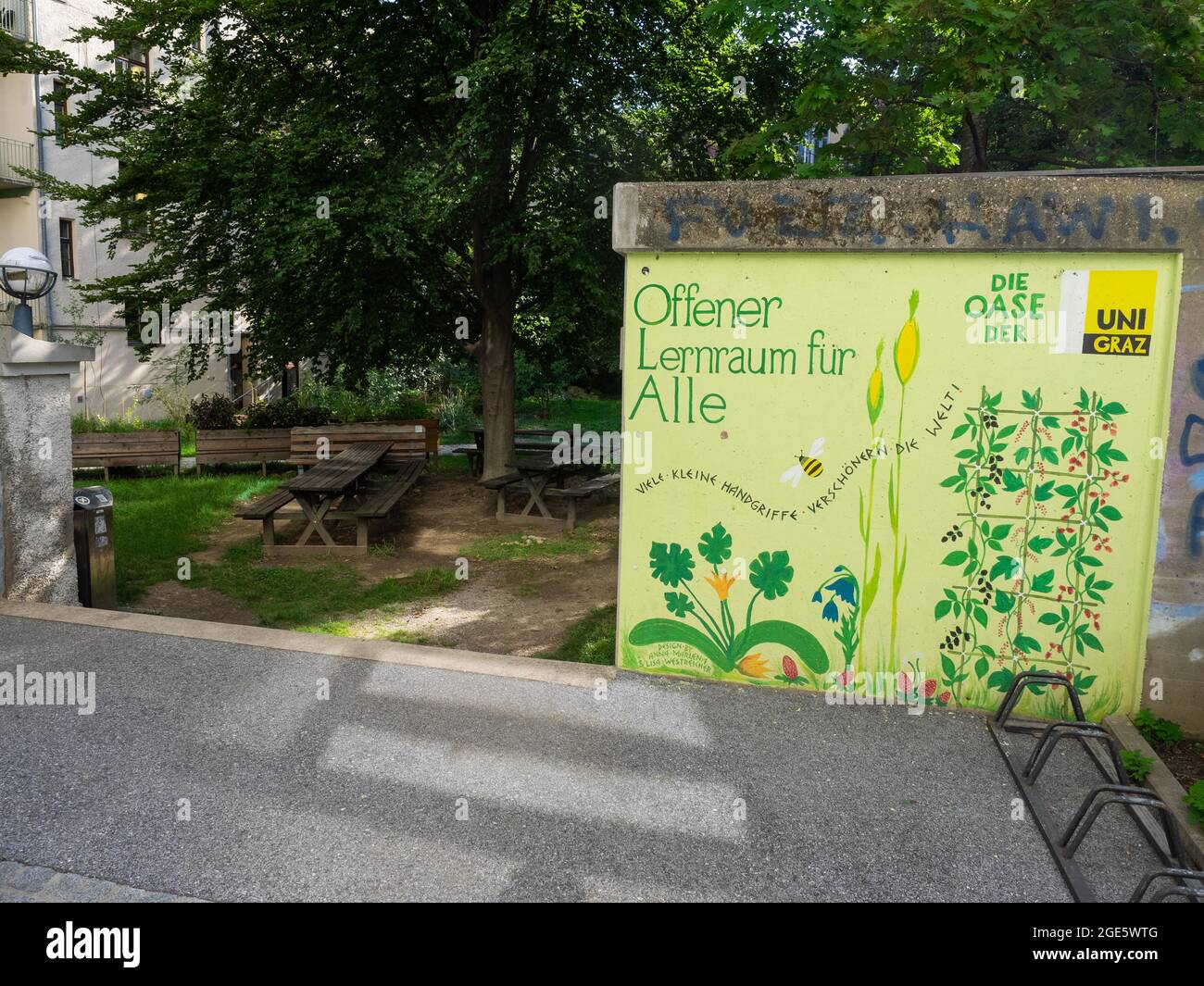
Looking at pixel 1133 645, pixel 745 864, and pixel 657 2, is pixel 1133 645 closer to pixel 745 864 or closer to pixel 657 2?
pixel 745 864

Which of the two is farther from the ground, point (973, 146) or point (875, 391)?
point (973, 146)

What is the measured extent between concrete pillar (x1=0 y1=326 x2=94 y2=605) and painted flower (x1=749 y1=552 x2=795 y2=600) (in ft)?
16.1

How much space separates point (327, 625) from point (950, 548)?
4710mm

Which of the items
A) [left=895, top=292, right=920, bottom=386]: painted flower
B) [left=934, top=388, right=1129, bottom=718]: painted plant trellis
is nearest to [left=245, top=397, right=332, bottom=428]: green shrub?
[left=895, top=292, right=920, bottom=386]: painted flower

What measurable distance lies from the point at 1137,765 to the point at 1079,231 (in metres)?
2.53

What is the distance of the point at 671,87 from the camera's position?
42.8ft

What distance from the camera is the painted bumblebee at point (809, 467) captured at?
543 centimetres

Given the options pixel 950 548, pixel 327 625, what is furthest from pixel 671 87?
pixel 950 548

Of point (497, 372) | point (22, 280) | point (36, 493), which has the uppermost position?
point (22, 280)

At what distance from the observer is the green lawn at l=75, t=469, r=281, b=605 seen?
372 inches

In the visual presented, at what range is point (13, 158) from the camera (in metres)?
21.4

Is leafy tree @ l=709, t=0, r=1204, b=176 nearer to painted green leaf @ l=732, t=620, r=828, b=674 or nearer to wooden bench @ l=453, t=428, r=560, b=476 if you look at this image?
wooden bench @ l=453, t=428, r=560, b=476

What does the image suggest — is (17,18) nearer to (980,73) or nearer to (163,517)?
(163,517)

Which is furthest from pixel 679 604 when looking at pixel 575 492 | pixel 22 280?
pixel 575 492
